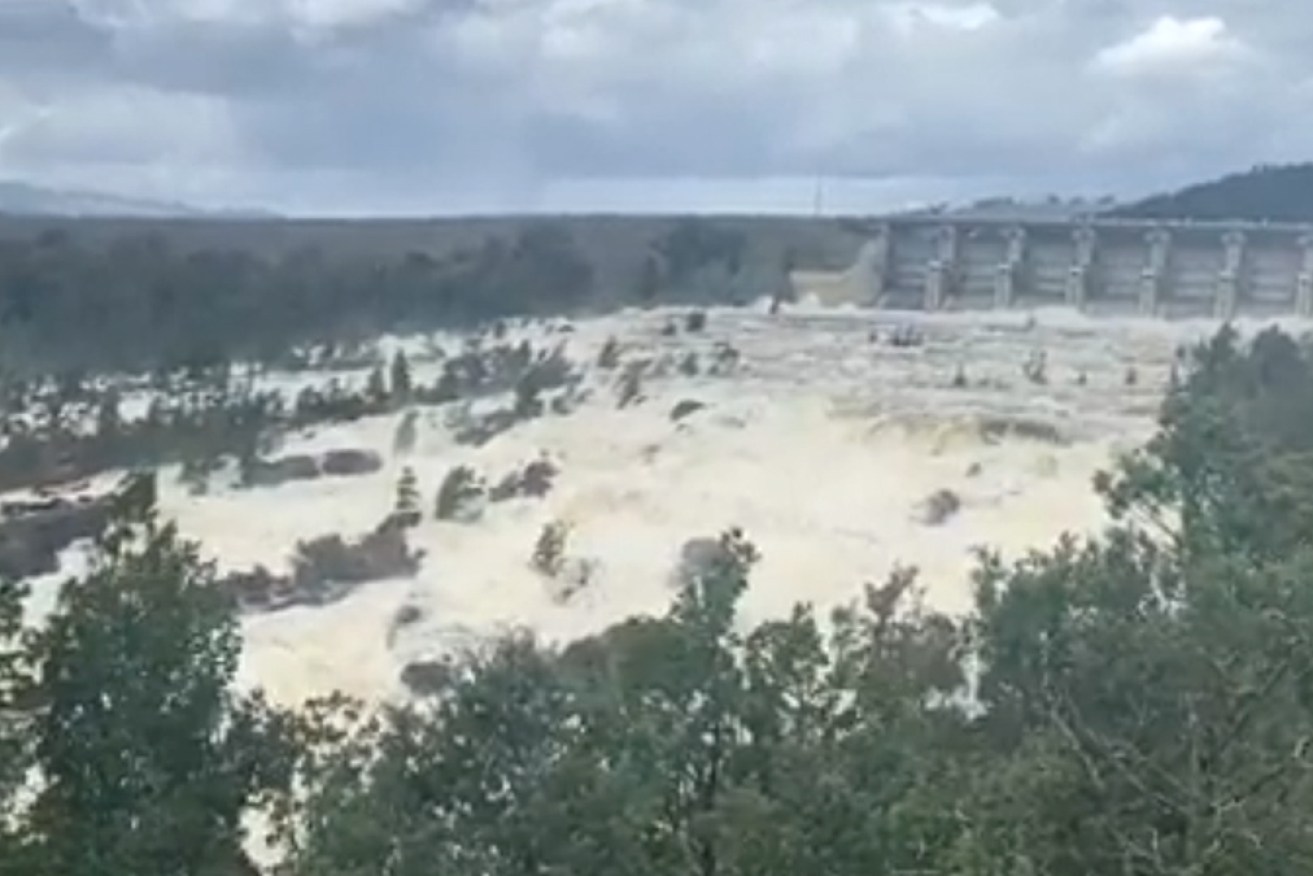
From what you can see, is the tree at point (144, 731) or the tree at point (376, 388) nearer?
the tree at point (144, 731)

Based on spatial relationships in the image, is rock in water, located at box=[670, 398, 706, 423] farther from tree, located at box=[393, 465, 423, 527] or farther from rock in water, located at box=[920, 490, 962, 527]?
rock in water, located at box=[920, 490, 962, 527]

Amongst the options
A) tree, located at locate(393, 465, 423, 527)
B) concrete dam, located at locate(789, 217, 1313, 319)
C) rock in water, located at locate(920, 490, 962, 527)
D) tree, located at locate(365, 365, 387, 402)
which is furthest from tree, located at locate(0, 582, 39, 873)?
concrete dam, located at locate(789, 217, 1313, 319)

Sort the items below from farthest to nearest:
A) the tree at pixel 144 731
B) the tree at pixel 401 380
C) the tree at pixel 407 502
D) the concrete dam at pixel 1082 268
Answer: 1. the concrete dam at pixel 1082 268
2. the tree at pixel 401 380
3. the tree at pixel 407 502
4. the tree at pixel 144 731

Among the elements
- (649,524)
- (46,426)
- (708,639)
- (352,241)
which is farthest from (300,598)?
(352,241)

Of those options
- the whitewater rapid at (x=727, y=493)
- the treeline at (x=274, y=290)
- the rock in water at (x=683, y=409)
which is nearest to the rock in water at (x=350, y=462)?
the whitewater rapid at (x=727, y=493)

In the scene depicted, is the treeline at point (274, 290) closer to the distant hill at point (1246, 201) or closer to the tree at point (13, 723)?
the distant hill at point (1246, 201)
